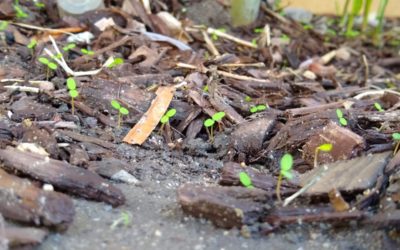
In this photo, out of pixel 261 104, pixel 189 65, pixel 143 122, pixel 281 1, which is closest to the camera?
pixel 143 122

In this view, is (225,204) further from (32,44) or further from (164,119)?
(32,44)

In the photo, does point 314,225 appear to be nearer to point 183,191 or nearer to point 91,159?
point 183,191

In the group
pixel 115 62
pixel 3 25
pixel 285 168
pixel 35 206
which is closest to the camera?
pixel 35 206

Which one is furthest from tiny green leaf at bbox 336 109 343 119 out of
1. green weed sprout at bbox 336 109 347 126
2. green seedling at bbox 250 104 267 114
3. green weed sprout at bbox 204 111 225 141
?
green weed sprout at bbox 204 111 225 141

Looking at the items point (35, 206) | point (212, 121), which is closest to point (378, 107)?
point (212, 121)

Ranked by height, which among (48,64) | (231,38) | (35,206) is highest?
(35,206)

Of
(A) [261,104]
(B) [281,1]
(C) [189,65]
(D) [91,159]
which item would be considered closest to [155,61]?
(C) [189,65]

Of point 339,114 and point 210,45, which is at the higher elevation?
point 339,114
